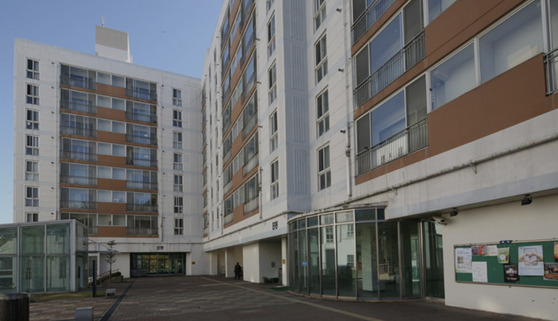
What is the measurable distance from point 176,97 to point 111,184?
1272 centimetres

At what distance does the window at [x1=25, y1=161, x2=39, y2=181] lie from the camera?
44938 millimetres

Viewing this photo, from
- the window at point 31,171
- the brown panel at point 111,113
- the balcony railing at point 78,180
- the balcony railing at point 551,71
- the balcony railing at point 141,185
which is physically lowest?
the balcony railing at point 551,71

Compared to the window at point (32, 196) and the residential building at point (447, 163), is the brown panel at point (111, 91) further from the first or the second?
the residential building at point (447, 163)

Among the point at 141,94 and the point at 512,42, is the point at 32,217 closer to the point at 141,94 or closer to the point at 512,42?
the point at 141,94

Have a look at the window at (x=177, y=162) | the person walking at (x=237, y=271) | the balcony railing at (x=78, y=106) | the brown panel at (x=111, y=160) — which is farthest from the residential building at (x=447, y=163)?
the balcony railing at (x=78, y=106)

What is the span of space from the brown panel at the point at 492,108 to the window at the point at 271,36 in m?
13.1

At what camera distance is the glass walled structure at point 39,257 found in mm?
24297

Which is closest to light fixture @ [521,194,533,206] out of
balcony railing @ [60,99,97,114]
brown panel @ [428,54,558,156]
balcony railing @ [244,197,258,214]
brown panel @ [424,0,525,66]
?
brown panel @ [428,54,558,156]

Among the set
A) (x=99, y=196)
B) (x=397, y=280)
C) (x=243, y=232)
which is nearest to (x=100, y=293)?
(x=243, y=232)

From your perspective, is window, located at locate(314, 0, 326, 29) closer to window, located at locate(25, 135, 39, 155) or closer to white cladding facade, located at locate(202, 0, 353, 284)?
white cladding facade, located at locate(202, 0, 353, 284)

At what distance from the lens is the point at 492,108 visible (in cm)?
1056

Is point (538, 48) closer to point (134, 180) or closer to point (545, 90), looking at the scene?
point (545, 90)

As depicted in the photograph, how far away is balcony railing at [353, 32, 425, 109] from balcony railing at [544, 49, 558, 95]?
4.70 metres

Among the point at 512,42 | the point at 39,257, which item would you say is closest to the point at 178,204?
the point at 39,257
